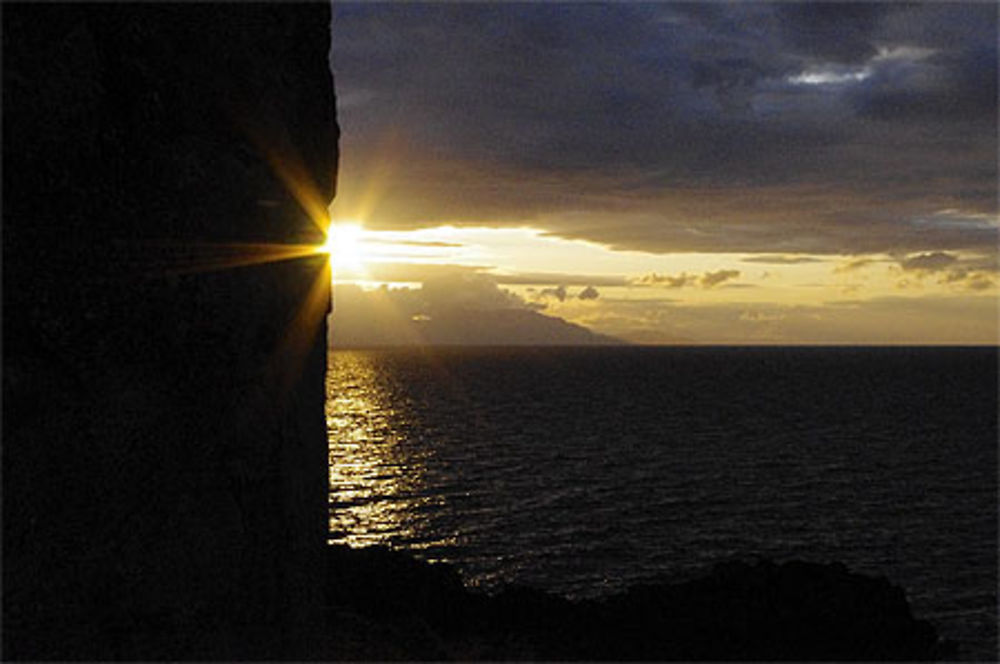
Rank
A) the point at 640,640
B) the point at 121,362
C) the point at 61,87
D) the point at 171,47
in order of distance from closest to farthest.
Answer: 1. the point at 61,87
2. the point at 121,362
3. the point at 171,47
4. the point at 640,640

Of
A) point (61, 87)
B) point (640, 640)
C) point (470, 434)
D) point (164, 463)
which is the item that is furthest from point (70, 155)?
point (470, 434)

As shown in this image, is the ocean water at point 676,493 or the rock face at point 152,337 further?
the ocean water at point 676,493

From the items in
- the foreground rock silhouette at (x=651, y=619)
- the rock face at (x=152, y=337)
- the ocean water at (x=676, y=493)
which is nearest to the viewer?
the rock face at (x=152, y=337)

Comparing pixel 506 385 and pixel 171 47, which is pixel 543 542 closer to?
pixel 171 47

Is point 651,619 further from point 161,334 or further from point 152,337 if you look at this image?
point 152,337

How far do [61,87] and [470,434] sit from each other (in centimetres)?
6717

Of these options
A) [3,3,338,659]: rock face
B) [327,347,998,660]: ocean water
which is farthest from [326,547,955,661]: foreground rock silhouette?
[3,3,338,659]: rock face

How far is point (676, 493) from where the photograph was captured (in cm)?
4894

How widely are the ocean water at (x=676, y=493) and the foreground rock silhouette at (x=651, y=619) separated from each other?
4.19 metres

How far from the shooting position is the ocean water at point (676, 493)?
113 feet

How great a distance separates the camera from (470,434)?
251ft

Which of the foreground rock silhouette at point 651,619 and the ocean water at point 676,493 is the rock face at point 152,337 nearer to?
the foreground rock silhouette at point 651,619

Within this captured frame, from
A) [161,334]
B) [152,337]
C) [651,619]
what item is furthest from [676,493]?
[152,337]

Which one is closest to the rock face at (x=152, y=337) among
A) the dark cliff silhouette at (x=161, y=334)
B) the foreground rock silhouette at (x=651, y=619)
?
the dark cliff silhouette at (x=161, y=334)
